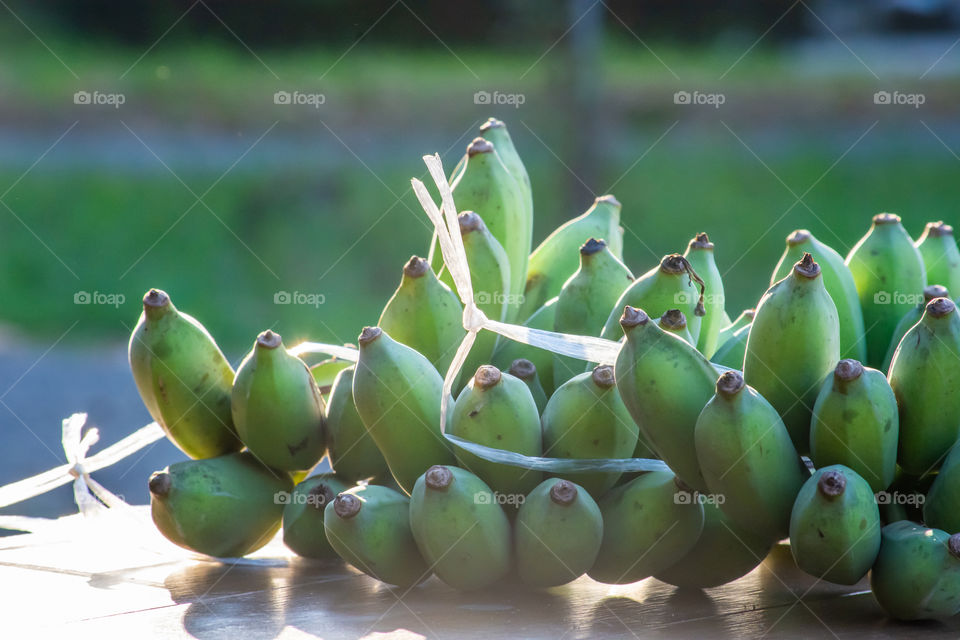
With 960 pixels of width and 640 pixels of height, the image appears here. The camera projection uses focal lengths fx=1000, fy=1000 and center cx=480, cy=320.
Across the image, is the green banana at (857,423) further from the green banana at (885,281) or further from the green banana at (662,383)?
the green banana at (885,281)

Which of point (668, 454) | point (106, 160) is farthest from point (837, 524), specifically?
point (106, 160)

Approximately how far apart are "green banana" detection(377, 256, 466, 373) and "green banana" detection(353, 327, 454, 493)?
0.08m

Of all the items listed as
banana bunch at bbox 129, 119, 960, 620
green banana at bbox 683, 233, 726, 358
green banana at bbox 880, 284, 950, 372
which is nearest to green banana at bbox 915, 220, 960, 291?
banana bunch at bbox 129, 119, 960, 620

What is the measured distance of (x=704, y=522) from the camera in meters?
0.99

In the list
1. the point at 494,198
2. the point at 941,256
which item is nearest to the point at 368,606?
the point at 494,198

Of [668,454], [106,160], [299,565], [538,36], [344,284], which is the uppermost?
[538,36]

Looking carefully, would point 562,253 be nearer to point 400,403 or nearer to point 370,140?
point 400,403

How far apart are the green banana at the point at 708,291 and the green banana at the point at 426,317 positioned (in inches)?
11.1

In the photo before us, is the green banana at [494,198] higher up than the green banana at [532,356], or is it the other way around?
the green banana at [494,198]

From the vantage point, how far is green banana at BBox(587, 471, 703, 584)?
947 millimetres

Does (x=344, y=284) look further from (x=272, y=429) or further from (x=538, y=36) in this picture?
(x=272, y=429)

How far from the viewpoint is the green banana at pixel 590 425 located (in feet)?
3.17

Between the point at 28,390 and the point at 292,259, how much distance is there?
179cm

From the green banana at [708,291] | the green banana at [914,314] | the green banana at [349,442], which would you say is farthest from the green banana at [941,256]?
the green banana at [349,442]
